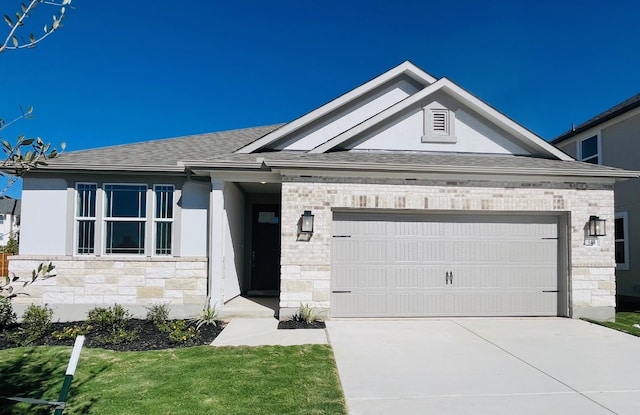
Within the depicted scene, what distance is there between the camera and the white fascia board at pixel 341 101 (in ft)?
32.7

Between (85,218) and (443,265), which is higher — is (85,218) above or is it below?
above

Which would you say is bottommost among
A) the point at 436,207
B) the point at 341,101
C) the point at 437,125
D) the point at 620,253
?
the point at 620,253

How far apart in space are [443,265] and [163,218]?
654cm

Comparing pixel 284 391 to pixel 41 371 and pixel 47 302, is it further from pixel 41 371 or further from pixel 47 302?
pixel 47 302

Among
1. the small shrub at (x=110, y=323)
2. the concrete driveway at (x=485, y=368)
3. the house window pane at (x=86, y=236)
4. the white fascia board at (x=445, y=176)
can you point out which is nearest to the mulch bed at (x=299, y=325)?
the concrete driveway at (x=485, y=368)

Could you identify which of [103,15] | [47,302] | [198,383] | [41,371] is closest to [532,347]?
[198,383]

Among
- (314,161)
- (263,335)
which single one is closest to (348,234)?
(314,161)

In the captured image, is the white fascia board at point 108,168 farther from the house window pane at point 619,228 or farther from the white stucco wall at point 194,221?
the house window pane at point 619,228

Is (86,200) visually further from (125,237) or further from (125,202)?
(125,237)

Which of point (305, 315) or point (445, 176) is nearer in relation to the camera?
point (305, 315)

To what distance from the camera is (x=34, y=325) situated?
7676 mm

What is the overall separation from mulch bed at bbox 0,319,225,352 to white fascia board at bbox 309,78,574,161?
4770 mm

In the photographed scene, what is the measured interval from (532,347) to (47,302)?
9.93 m

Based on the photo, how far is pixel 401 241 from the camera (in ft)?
29.4
